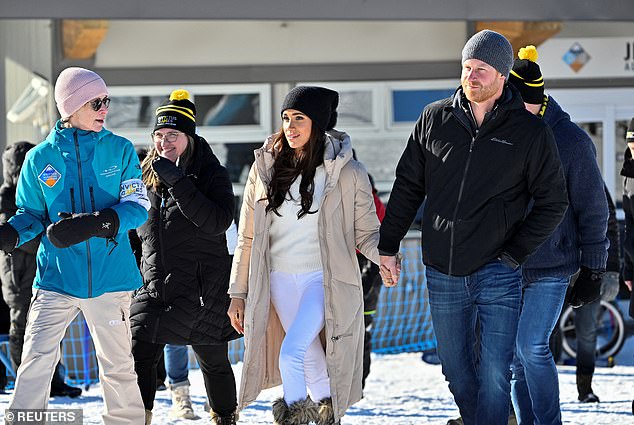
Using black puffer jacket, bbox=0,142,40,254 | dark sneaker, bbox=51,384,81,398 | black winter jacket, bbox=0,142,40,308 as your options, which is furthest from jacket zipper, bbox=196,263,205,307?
dark sneaker, bbox=51,384,81,398

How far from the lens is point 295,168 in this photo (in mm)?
5418

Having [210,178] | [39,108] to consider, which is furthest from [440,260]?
[39,108]

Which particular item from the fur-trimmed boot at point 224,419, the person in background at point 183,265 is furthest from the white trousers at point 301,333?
the fur-trimmed boot at point 224,419

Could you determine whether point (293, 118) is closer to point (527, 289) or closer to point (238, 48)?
point (527, 289)

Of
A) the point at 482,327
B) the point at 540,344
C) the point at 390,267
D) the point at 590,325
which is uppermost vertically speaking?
the point at 390,267

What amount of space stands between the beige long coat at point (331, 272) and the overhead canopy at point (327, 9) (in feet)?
11.1

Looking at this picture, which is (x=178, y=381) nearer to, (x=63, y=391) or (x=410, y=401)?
(x=63, y=391)

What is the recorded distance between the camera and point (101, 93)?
523cm

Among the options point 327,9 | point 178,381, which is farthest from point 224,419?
point 327,9

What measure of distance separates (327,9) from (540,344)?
4.26 m

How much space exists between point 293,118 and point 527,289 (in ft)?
4.51

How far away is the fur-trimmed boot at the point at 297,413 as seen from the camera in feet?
17.0

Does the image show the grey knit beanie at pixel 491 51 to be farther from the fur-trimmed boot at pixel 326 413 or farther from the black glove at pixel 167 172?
the fur-trimmed boot at pixel 326 413

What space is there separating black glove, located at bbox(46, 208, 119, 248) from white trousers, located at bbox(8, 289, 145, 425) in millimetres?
336
